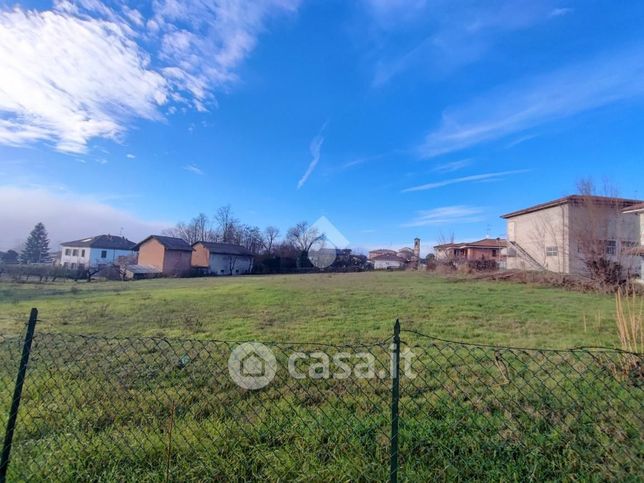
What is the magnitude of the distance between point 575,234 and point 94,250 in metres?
52.5

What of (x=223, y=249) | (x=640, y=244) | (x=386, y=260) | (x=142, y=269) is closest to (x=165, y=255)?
(x=142, y=269)

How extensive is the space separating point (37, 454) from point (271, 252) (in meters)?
42.7

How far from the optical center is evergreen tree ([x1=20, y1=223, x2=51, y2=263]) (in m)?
55.2

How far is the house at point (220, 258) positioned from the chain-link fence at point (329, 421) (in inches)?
1364

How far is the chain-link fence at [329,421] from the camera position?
6.88 feet

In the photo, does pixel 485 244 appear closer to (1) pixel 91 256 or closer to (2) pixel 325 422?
(2) pixel 325 422

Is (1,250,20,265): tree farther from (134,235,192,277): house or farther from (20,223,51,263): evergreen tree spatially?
(134,235,192,277): house

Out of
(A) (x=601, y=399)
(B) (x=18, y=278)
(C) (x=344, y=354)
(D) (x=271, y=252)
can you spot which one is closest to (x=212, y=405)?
(C) (x=344, y=354)

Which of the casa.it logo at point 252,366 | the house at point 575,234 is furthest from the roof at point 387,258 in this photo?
the casa.it logo at point 252,366

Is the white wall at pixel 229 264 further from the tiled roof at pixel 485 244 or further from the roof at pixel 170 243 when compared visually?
the tiled roof at pixel 485 244

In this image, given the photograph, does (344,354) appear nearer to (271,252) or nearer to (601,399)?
(601,399)

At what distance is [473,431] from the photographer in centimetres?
253

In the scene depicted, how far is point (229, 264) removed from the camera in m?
39.5

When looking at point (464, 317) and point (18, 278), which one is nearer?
point (464, 317)
